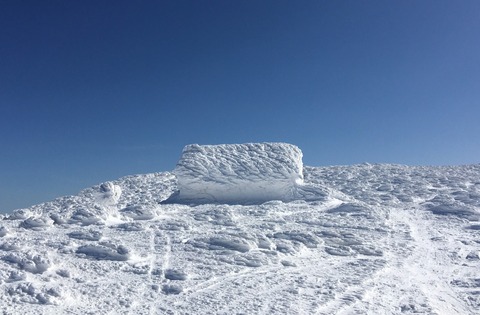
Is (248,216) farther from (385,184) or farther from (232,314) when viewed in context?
(385,184)

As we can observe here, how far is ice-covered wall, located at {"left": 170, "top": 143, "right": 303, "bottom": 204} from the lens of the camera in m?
23.5

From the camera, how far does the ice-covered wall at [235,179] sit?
2352 centimetres

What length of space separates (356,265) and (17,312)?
30.2ft

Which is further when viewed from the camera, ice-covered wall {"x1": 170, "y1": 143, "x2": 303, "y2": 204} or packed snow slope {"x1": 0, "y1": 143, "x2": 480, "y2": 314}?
ice-covered wall {"x1": 170, "y1": 143, "x2": 303, "y2": 204}

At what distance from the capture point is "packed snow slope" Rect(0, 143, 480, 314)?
31.5 ft

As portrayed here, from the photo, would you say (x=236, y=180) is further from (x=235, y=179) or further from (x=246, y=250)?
(x=246, y=250)

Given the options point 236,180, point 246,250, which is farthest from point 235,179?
point 246,250

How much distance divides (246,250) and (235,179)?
33.9ft

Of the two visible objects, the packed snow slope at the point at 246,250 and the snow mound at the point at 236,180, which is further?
the snow mound at the point at 236,180

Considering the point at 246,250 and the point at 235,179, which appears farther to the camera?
the point at 235,179

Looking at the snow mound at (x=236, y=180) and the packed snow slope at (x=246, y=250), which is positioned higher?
the snow mound at (x=236, y=180)

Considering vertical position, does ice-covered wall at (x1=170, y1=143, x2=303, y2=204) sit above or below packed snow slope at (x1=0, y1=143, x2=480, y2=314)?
above

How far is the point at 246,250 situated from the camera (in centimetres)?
1341

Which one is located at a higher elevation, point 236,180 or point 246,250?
point 236,180
